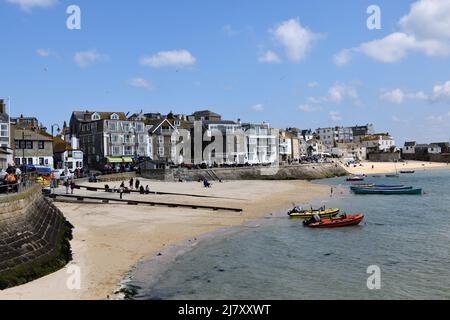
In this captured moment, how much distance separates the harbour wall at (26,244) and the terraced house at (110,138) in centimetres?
6742

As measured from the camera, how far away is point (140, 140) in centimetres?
9712

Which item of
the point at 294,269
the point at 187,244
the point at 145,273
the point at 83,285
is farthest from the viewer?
the point at 187,244

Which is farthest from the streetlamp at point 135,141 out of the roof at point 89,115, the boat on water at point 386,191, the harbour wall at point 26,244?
the harbour wall at point 26,244

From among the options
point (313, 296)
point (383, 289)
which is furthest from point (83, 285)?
point (383, 289)

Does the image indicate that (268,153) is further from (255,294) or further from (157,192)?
(255,294)

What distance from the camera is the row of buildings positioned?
7375cm

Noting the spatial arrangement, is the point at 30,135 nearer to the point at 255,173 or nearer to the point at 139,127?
the point at 139,127

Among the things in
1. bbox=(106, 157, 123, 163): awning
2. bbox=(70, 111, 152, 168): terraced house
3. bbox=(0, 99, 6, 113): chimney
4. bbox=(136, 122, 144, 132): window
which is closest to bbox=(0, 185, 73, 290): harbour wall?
bbox=(0, 99, 6, 113): chimney

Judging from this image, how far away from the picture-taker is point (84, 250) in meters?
25.1

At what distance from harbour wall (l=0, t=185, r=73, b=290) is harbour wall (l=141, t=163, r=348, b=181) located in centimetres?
5400

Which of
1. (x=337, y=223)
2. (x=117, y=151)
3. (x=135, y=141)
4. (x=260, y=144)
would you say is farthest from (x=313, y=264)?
(x=260, y=144)

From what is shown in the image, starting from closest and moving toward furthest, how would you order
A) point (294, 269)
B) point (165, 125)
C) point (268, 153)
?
point (294, 269)
point (165, 125)
point (268, 153)

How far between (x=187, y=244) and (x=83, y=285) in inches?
421

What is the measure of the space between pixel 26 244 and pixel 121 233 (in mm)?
10785
